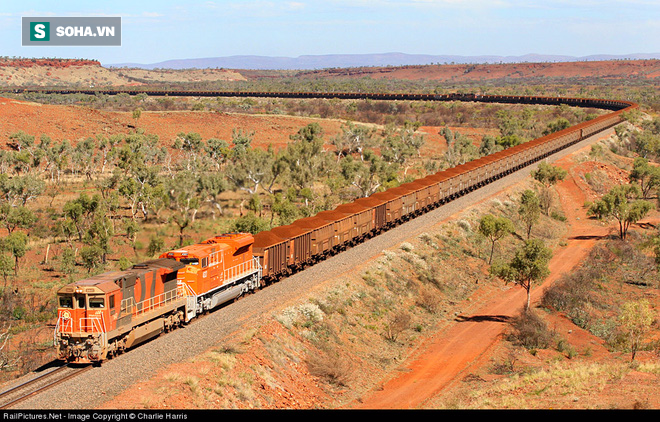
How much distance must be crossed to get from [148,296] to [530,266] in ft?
71.9

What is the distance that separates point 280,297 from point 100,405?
41.3ft

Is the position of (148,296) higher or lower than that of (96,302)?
lower

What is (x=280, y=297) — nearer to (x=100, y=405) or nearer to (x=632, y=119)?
(x=100, y=405)

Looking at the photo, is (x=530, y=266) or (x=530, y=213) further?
(x=530, y=213)

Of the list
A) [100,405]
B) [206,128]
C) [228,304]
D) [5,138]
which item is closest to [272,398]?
[100,405]

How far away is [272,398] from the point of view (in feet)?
72.2

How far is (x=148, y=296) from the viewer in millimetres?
23578

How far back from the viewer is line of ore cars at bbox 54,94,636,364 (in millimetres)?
20984

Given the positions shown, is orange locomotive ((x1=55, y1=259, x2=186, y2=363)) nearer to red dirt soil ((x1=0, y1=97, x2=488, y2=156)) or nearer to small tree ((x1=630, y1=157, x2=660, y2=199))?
small tree ((x1=630, y1=157, x2=660, y2=199))

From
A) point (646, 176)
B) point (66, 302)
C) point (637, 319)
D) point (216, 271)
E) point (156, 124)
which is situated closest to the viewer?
point (66, 302)

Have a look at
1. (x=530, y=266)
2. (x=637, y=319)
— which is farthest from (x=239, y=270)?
(x=637, y=319)

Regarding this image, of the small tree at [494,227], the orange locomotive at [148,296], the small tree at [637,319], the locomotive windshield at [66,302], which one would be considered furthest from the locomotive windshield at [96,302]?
the small tree at [494,227]

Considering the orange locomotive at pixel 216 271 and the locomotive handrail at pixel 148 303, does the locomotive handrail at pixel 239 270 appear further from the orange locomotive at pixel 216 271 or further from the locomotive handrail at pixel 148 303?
the locomotive handrail at pixel 148 303

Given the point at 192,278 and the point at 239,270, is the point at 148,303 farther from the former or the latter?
the point at 239,270
